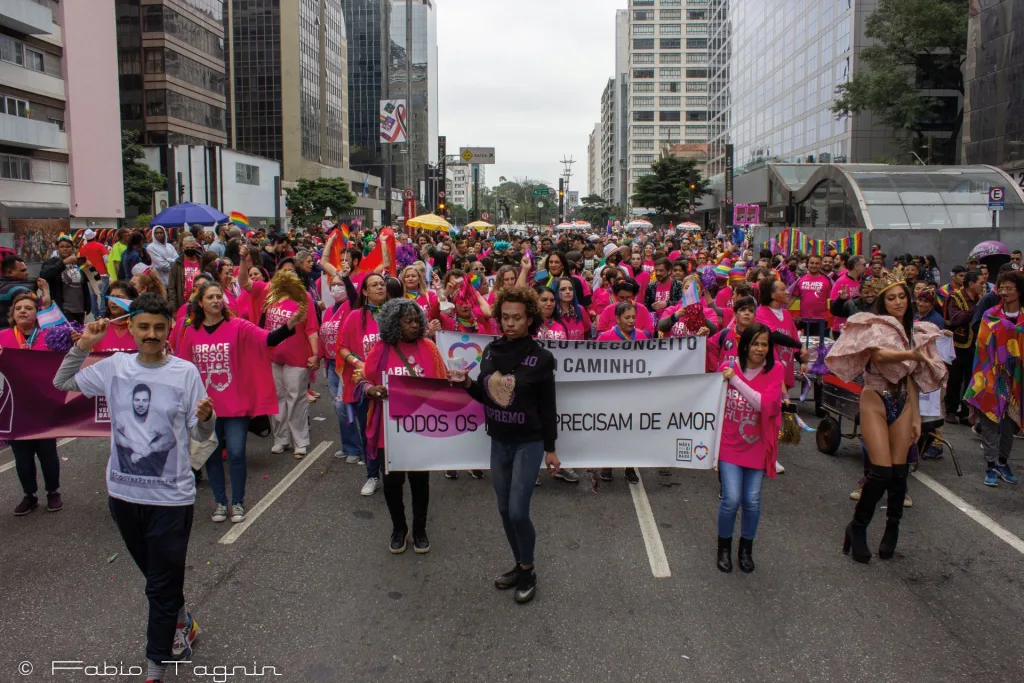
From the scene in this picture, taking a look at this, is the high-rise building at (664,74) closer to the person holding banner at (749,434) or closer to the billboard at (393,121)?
the billboard at (393,121)

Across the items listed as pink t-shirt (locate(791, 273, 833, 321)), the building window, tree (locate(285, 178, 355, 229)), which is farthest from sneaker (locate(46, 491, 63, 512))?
tree (locate(285, 178, 355, 229))

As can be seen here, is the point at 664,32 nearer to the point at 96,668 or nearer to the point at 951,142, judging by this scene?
the point at 951,142

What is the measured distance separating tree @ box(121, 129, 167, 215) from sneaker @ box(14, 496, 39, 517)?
5107 centimetres

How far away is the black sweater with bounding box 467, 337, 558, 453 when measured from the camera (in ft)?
15.6

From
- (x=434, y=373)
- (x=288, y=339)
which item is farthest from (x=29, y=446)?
(x=434, y=373)

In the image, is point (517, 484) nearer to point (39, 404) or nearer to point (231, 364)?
point (231, 364)

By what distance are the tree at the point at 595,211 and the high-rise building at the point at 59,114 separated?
9016 centimetres

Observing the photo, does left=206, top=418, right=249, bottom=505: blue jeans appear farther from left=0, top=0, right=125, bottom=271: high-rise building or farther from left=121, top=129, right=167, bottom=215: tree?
left=121, top=129, right=167, bottom=215: tree

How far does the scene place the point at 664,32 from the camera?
162125 mm

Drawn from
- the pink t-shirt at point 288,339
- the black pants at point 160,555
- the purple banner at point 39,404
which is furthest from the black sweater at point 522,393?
the pink t-shirt at point 288,339

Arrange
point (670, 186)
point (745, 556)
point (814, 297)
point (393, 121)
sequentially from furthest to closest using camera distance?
point (670, 186) → point (393, 121) → point (814, 297) → point (745, 556)

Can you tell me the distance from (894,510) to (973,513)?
157 cm

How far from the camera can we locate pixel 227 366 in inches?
244
